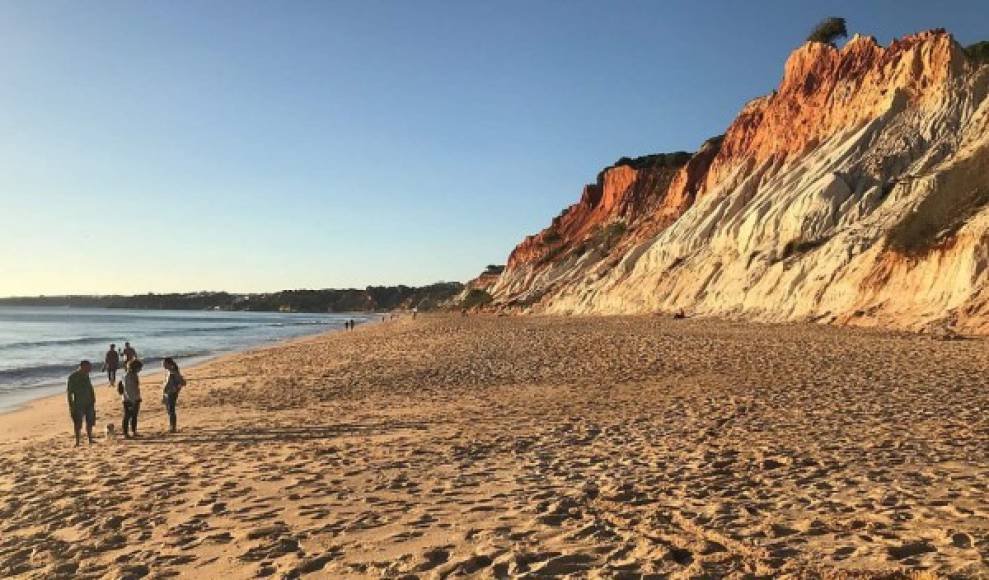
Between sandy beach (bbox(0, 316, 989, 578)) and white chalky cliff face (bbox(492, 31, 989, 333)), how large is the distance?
13.2m

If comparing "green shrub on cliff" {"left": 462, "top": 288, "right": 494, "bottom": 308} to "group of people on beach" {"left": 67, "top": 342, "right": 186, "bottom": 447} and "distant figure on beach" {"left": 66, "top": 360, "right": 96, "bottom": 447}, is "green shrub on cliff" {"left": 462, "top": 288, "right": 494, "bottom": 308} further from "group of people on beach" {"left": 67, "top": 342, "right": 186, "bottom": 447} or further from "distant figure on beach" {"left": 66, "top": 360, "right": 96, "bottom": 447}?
"distant figure on beach" {"left": 66, "top": 360, "right": 96, "bottom": 447}

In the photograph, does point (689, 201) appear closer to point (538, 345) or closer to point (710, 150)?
point (710, 150)

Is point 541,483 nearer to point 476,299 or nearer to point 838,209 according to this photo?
point 838,209

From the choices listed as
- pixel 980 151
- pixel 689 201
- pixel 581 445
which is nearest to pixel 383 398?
pixel 581 445

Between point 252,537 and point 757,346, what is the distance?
58.4ft

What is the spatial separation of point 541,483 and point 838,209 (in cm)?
3540

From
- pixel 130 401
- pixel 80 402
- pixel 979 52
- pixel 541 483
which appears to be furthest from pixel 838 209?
pixel 80 402

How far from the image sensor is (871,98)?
41750 millimetres

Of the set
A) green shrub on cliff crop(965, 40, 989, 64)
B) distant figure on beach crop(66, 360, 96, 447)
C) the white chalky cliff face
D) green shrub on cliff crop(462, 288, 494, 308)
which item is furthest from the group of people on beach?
green shrub on cliff crop(462, 288, 494, 308)

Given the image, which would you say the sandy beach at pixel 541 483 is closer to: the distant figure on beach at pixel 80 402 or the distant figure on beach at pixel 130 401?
the distant figure on beach at pixel 130 401

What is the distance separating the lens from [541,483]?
22.3 feet

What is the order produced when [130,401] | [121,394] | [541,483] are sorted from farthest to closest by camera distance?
[121,394] < [130,401] < [541,483]

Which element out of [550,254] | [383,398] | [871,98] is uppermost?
[871,98]

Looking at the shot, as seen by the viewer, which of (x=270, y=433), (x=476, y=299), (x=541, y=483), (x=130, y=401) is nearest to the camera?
(x=541, y=483)
